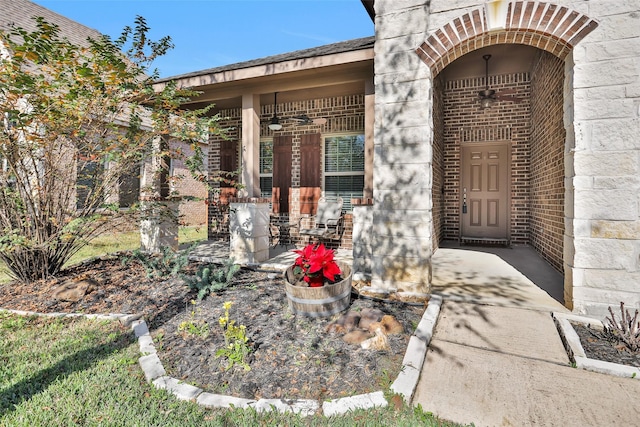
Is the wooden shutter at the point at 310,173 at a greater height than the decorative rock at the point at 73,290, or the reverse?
the wooden shutter at the point at 310,173

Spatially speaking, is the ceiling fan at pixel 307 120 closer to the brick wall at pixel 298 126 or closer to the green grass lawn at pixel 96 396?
the brick wall at pixel 298 126

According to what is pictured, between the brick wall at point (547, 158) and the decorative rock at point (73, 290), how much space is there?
6172mm

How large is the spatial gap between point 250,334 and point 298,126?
5.37 metres

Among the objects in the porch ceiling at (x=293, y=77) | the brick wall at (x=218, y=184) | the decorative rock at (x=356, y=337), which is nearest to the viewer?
the decorative rock at (x=356, y=337)

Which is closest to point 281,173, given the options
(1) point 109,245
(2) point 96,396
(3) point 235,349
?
(1) point 109,245

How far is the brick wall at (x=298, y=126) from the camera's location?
259 inches

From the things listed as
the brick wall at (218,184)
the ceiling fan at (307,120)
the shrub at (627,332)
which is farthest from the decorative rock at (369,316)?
the brick wall at (218,184)

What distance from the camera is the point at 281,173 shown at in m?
7.22

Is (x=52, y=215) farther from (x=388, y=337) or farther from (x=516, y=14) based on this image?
(x=516, y=14)

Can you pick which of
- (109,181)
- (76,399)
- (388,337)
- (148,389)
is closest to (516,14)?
(388,337)

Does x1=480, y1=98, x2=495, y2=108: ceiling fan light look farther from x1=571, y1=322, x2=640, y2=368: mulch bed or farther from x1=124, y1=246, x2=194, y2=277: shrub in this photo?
x1=124, y1=246, x2=194, y2=277: shrub

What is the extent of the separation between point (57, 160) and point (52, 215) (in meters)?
0.73

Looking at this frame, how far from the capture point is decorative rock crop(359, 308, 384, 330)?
274 cm

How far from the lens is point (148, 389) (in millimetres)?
1974
